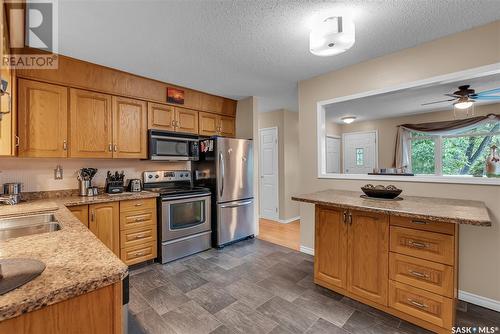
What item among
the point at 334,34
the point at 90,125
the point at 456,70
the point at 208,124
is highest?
the point at 334,34

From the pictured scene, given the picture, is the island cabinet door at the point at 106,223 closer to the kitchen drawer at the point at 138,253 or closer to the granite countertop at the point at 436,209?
the kitchen drawer at the point at 138,253

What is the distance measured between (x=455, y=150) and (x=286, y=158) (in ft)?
8.57

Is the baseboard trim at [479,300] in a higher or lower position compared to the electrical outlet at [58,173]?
lower

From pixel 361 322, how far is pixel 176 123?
3.08m

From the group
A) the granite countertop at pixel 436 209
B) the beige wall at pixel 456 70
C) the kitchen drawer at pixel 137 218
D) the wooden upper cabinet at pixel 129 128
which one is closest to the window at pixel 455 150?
the beige wall at pixel 456 70

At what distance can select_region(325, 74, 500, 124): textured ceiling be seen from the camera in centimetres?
223

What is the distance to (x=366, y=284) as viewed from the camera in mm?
1938

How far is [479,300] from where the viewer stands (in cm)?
201

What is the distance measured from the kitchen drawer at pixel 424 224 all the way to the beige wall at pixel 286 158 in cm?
301

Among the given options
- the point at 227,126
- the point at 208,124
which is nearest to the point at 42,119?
the point at 208,124

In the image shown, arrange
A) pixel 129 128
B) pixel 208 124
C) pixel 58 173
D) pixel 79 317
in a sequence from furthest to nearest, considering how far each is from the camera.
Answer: pixel 208 124 < pixel 129 128 < pixel 58 173 < pixel 79 317

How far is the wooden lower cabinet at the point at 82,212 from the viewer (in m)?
2.31

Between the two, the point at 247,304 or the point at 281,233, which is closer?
the point at 247,304

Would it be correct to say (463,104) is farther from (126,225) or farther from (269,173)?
(126,225)
